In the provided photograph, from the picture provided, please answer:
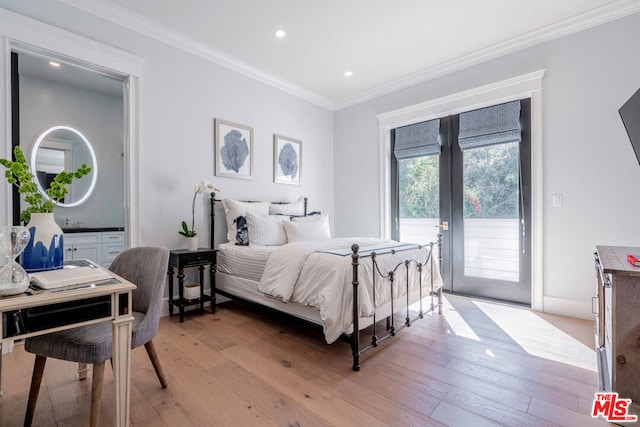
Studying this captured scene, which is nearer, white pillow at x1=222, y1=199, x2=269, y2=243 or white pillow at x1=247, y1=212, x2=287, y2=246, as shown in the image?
white pillow at x1=247, y1=212, x2=287, y2=246

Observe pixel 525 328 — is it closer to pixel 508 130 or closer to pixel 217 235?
pixel 508 130

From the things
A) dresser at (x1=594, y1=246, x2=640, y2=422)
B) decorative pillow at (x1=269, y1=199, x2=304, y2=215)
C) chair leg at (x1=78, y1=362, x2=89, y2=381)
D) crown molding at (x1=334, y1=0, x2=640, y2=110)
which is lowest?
chair leg at (x1=78, y1=362, x2=89, y2=381)

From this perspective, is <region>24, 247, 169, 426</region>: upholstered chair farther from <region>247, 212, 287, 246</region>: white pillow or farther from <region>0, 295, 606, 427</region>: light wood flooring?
<region>247, 212, 287, 246</region>: white pillow

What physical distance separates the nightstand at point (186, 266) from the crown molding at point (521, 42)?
10.6 ft

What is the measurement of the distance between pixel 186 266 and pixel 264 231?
826 millimetres

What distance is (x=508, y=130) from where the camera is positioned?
333 cm

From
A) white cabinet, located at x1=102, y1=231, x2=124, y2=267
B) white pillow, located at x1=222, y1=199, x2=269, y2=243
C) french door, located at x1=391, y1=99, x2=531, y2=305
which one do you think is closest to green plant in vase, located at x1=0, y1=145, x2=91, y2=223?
white pillow, located at x1=222, y1=199, x2=269, y2=243

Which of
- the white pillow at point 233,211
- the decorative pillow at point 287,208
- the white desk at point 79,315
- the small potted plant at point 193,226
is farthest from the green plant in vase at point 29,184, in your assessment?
the decorative pillow at point 287,208

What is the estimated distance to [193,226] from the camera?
325 centimetres

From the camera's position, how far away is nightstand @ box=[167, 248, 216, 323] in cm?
287

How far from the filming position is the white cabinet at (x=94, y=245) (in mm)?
3779

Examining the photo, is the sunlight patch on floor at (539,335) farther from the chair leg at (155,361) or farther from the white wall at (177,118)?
the white wall at (177,118)

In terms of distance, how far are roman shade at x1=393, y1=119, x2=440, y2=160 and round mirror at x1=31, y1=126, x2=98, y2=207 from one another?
13.8ft

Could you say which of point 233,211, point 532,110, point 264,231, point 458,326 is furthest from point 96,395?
point 532,110
